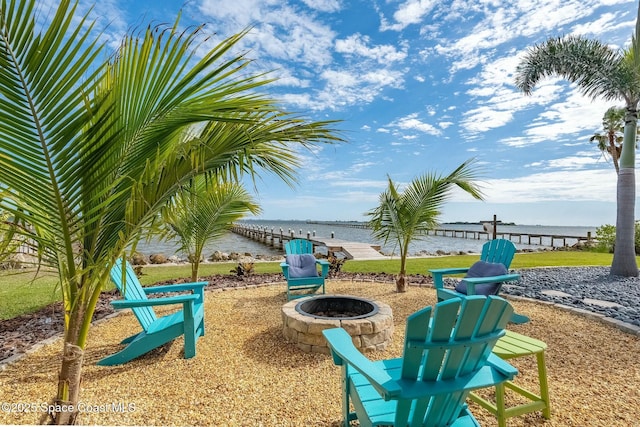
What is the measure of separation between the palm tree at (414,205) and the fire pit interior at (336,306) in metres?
2.02

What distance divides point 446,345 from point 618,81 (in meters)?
8.79

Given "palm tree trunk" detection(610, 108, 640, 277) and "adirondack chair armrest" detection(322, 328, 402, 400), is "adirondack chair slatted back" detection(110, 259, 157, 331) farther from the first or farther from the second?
"palm tree trunk" detection(610, 108, 640, 277)

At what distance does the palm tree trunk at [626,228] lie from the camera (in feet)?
22.9

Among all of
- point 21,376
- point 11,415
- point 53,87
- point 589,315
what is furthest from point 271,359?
point 589,315

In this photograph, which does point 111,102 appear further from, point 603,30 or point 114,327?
point 603,30

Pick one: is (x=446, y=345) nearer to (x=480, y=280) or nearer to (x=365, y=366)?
(x=365, y=366)

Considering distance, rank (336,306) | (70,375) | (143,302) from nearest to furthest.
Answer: (70,375)
(143,302)
(336,306)

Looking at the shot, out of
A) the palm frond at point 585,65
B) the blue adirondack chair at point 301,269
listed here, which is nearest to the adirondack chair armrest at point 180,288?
the blue adirondack chair at point 301,269

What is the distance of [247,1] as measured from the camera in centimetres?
264

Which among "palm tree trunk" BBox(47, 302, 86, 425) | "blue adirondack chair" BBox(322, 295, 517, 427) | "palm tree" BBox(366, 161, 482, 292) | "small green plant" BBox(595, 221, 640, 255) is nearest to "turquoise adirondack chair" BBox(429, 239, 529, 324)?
"palm tree" BBox(366, 161, 482, 292)

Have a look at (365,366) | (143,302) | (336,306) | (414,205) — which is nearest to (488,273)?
(414,205)

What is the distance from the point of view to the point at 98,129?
4.62ft

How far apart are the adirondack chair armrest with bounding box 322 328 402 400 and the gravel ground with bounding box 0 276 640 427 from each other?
2.23 ft

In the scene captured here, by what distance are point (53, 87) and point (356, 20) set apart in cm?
480
